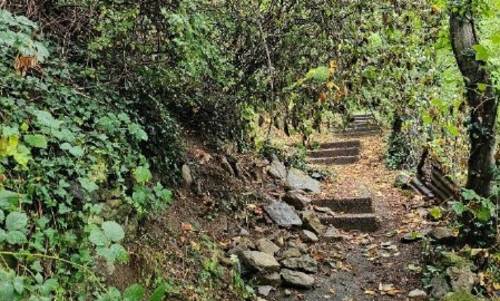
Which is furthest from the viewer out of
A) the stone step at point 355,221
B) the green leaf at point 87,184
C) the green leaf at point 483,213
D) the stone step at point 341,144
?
the stone step at point 341,144

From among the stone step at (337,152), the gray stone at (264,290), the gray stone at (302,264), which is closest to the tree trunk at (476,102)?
the gray stone at (302,264)

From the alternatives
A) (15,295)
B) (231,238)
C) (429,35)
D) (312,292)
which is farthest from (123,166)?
A: (429,35)

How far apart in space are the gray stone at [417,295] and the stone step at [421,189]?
12.3 ft

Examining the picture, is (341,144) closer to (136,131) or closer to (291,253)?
(291,253)

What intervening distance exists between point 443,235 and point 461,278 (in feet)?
3.87

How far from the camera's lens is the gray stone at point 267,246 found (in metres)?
5.99

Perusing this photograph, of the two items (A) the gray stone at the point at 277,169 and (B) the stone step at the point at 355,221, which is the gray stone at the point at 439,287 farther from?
(A) the gray stone at the point at 277,169

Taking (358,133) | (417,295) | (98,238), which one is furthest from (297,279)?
(358,133)

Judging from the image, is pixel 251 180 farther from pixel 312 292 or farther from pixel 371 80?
pixel 371 80

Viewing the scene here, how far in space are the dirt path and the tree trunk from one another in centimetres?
151

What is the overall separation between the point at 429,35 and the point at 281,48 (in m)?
1.99

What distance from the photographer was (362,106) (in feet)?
17.1

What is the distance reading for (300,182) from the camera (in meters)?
9.38

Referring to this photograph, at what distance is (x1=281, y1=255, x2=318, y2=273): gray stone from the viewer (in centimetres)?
588
